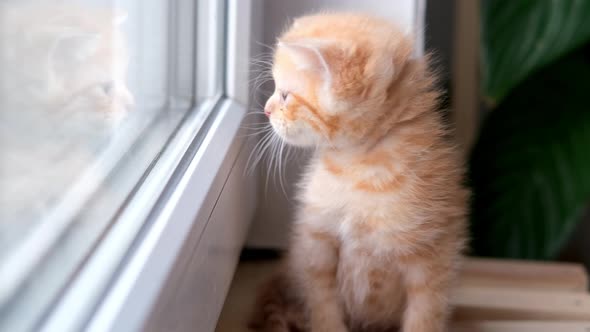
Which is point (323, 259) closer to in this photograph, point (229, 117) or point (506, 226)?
point (229, 117)

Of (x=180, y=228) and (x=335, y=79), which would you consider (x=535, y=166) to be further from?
(x=180, y=228)

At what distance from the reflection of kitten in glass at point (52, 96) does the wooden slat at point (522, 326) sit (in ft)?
1.50

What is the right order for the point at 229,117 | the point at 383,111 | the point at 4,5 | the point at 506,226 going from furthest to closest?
the point at 506,226
the point at 229,117
the point at 383,111
the point at 4,5

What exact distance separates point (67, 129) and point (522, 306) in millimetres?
600

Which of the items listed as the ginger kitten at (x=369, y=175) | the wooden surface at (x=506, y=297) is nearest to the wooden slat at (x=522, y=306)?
the wooden surface at (x=506, y=297)

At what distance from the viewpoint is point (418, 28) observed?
0.79 meters

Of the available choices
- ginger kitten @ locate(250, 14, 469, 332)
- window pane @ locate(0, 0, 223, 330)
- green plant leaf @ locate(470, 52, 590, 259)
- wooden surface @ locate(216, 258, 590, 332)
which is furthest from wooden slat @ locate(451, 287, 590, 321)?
window pane @ locate(0, 0, 223, 330)

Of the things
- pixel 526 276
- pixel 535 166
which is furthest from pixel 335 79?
pixel 535 166

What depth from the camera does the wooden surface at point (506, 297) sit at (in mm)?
734

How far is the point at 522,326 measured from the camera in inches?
28.8

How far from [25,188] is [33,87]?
65 millimetres

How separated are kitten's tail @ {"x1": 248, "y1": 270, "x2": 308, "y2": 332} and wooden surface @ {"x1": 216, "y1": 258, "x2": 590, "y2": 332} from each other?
0.02 metres

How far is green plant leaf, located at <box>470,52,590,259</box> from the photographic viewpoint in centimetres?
107

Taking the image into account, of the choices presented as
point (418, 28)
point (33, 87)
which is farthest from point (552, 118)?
point (33, 87)
